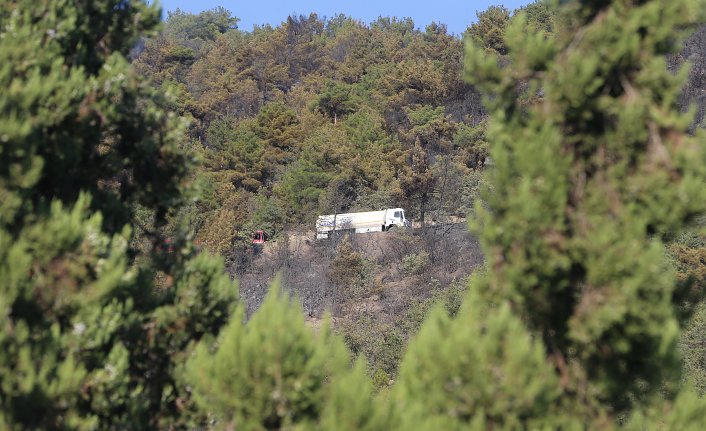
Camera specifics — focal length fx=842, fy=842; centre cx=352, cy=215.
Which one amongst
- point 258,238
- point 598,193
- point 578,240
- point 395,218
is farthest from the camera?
point 395,218

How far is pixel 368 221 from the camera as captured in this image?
143 ft

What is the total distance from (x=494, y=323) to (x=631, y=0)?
1.96 metres

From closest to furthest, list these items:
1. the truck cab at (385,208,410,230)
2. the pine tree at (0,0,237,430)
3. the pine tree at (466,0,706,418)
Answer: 1. the pine tree at (466,0,706,418)
2. the pine tree at (0,0,237,430)
3. the truck cab at (385,208,410,230)

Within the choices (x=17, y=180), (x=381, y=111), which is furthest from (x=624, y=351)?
(x=381, y=111)

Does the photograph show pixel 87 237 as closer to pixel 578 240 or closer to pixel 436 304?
pixel 436 304

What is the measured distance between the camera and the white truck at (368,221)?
142 feet

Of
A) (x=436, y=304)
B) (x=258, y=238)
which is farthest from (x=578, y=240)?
(x=258, y=238)

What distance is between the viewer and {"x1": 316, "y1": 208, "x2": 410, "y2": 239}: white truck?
142ft

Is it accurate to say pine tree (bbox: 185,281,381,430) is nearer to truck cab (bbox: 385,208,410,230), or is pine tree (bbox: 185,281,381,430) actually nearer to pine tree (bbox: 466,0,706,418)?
pine tree (bbox: 466,0,706,418)

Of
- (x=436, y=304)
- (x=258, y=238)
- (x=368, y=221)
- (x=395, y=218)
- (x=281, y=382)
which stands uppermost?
(x=395, y=218)

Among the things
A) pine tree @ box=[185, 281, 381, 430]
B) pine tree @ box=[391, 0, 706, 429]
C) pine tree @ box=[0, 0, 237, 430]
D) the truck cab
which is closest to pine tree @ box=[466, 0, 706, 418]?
pine tree @ box=[391, 0, 706, 429]

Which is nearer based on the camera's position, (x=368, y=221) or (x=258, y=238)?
(x=258, y=238)

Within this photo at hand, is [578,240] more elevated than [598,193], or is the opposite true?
[598,193]

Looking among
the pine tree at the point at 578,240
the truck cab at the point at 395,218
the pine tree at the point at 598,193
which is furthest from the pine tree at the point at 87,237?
the truck cab at the point at 395,218
